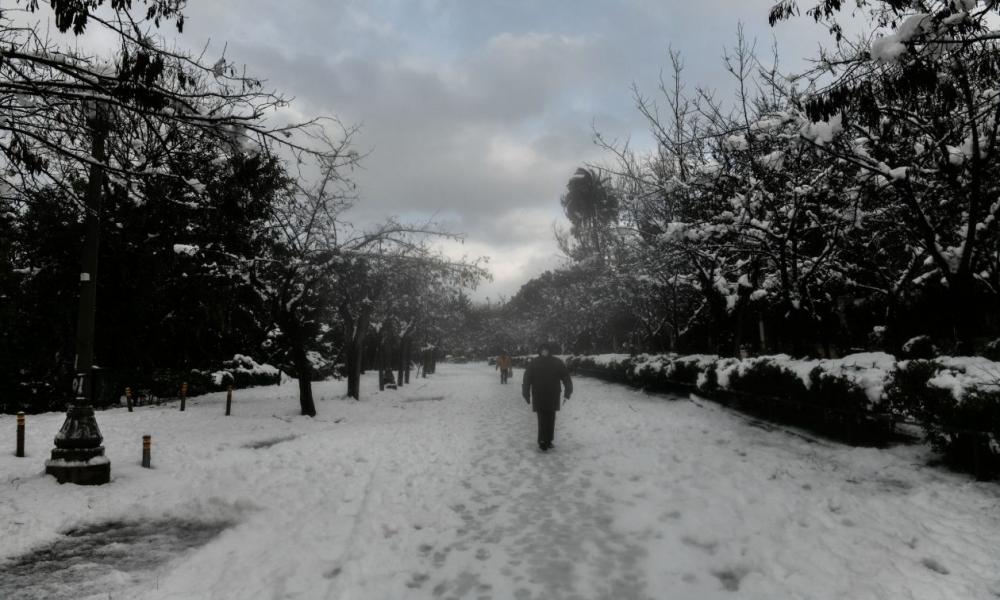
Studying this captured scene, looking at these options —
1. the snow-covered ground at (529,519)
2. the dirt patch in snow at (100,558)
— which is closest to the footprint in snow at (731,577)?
the snow-covered ground at (529,519)

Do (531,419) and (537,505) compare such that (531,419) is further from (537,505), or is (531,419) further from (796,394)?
(537,505)

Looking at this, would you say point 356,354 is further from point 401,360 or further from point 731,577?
point 731,577

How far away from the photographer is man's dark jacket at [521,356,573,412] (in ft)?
33.2

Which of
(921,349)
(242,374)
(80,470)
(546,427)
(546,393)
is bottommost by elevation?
(80,470)

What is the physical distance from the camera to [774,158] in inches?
409

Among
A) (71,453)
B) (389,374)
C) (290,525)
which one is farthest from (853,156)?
(389,374)

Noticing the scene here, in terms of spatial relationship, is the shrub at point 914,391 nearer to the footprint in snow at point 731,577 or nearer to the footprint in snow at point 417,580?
the footprint in snow at point 731,577

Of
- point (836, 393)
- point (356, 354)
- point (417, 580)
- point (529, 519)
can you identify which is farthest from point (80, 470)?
point (356, 354)

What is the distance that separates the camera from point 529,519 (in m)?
6.13

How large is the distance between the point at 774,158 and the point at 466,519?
8123 mm

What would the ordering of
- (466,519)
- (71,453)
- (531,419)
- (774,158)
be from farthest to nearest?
(531,419) → (774,158) → (71,453) → (466,519)

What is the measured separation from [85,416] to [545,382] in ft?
22.5

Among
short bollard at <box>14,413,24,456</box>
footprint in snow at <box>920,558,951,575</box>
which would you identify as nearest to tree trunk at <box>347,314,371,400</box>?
short bollard at <box>14,413,24,456</box>

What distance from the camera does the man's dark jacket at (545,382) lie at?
10.1m
